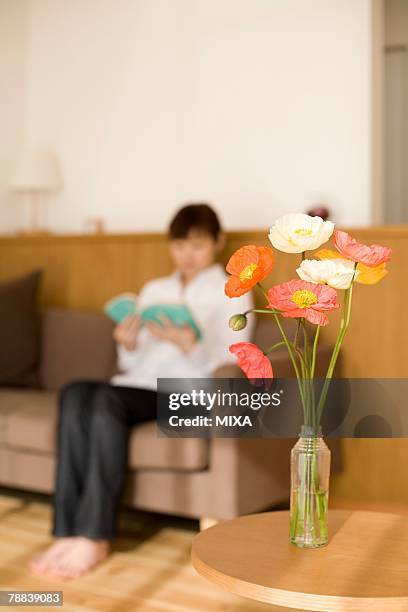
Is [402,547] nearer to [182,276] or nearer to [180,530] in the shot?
[180,530]

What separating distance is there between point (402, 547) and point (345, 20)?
258 cm

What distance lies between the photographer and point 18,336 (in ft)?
11.1

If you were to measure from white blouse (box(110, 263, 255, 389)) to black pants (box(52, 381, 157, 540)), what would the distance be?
0.78 feet

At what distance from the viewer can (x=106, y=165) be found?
407 cm

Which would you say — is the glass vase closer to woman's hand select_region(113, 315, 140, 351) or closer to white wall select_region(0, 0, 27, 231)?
woman's hand select_region(113, 315, 140, 351)

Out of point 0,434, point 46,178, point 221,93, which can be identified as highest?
point 221,93

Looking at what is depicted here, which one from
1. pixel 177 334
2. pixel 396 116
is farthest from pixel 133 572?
pixel 396 116

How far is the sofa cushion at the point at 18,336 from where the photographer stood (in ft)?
11.0

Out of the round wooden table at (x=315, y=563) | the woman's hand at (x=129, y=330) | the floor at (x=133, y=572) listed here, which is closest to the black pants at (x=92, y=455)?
the floor at (x=133, y=572)

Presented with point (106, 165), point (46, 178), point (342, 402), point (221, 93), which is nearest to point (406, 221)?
point (221, 93)

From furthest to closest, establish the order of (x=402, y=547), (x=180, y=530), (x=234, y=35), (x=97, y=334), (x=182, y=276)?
(x=234, y=35) < (x=97, y=334) < (x=182, y=276) < (x=180, y=530) < (x=402, y=547)

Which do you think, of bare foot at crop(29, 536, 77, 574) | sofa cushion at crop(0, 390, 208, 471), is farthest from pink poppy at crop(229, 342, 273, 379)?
bare foot at crop(29, 536, 77, 574)

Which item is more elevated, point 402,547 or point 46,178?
point 46,178

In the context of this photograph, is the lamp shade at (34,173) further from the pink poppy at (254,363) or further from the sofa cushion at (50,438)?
the pink poppy at (254,363)
